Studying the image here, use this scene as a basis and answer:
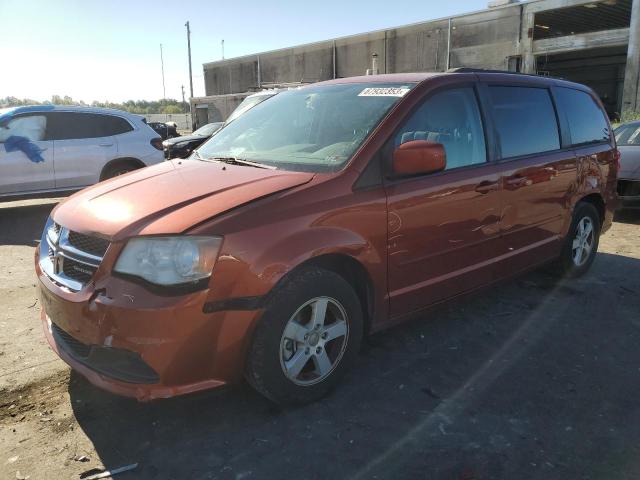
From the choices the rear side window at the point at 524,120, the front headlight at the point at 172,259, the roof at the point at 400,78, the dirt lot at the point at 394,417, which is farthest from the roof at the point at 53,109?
the rear side window at the point at 524,120

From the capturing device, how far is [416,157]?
2.92m

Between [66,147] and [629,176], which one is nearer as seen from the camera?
[629,176]

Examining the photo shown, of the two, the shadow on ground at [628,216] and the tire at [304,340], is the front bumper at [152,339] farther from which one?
the shadow on ground at [628,216]

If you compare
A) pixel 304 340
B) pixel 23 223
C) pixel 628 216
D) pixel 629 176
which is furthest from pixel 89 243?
pixel 628 216

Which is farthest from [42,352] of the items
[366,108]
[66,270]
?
[366,108]

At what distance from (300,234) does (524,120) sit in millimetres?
2462

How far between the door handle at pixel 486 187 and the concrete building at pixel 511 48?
18837 mm

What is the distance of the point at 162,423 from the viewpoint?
2.70 meters

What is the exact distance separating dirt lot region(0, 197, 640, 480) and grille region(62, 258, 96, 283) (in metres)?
0.77

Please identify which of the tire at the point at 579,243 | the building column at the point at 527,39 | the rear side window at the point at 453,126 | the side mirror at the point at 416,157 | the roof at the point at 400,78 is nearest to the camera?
the side mirror at the point at 416,157

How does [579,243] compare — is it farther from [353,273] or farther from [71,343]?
[71,343]

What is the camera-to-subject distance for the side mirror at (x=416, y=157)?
2.93 meters

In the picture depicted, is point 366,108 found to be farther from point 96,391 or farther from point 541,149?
point 96,391

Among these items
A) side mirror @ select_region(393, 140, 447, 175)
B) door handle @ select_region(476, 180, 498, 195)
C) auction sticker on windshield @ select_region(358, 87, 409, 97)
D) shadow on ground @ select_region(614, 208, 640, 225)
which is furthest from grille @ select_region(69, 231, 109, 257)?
shadow on ground @ select_region(614, 208, 640, 225)
